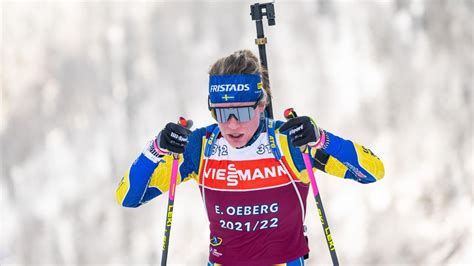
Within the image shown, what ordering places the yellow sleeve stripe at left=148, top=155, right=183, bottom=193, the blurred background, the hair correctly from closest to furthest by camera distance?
the hair < the yellow sleeve stripe at left=148, top=155, right=183, bottom=193 < the blurred background

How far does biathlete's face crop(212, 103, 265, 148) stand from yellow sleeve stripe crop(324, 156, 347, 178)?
1.64 feet

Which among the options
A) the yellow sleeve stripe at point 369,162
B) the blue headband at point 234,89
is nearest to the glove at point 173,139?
the blue headband at point 234,89

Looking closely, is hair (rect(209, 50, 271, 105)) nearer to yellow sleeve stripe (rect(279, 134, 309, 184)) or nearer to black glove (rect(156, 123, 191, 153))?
yellow sleeve stripe (rect(279, 134, 309, 184))

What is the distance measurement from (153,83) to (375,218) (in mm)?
4946

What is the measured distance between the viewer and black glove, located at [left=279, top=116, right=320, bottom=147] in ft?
9.95

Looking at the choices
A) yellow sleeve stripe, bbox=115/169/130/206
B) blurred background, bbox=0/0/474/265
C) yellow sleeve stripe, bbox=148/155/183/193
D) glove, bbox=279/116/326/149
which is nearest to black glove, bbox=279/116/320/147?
glove, bbox=279/116/326/149

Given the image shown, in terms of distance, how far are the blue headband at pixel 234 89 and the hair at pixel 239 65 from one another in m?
0.05

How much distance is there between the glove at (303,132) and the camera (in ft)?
9.96

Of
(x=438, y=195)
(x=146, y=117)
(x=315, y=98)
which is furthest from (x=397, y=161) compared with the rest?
(x=146, y=117)

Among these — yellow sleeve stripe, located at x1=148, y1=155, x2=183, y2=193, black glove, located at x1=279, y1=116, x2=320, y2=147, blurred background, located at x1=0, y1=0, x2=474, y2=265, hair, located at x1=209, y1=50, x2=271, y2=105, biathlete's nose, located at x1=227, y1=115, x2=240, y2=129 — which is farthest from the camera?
blurred background, located at x1=0, y1=0, x2=474, y2=265

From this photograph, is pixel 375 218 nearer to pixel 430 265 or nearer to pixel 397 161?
pixel 397 161

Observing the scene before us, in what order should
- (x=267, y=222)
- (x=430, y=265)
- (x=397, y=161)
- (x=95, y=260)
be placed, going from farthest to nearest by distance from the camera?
(x=397, y=161), (x=95, y=260), (x=430, y=265), (x=267, y=222)

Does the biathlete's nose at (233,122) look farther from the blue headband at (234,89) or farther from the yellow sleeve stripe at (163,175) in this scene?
the yellow sleeve stripe at (163,175)

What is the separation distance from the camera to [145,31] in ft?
34.9
